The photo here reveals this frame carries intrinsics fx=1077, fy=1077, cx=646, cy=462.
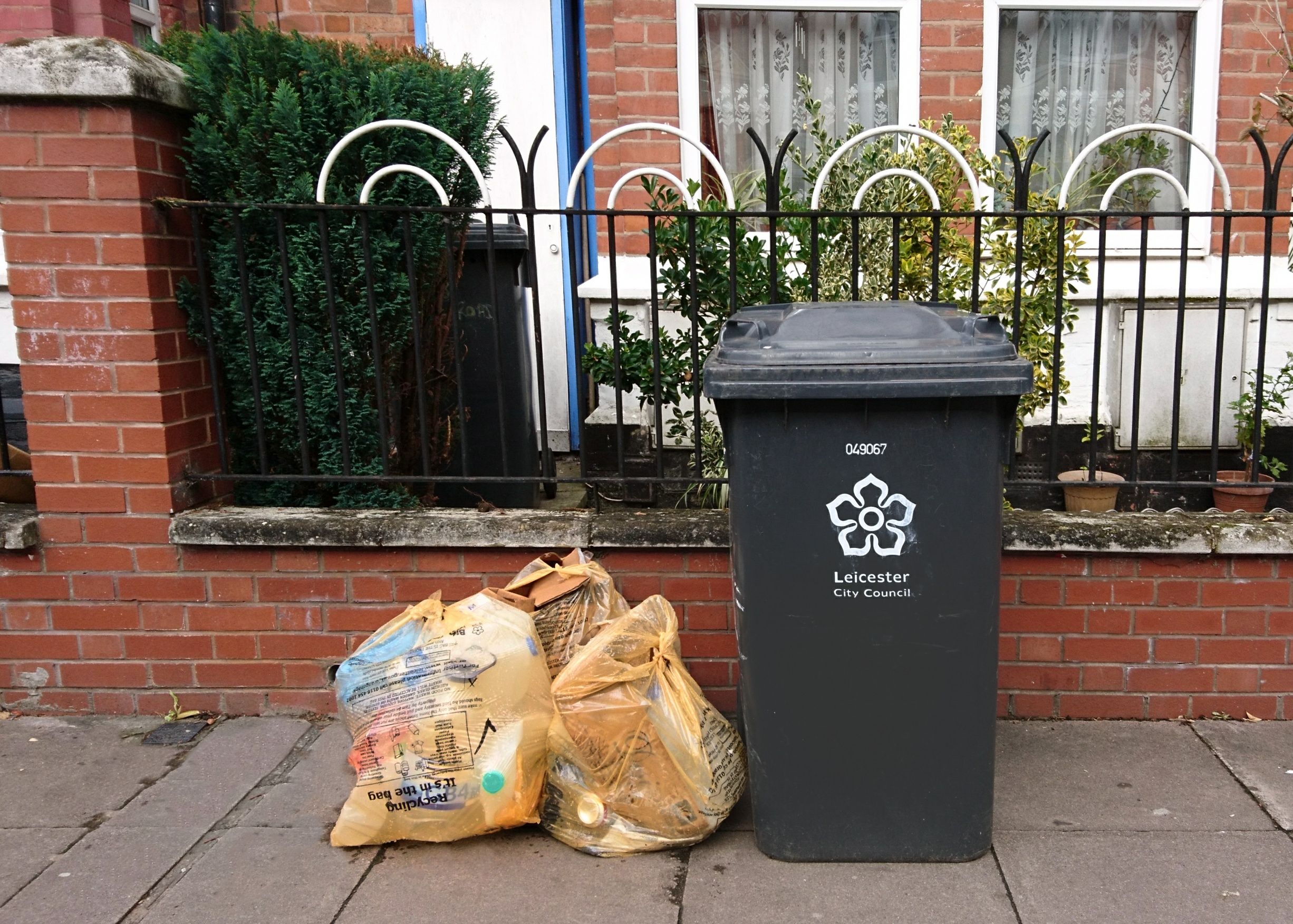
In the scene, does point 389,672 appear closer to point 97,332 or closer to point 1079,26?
point 97,332

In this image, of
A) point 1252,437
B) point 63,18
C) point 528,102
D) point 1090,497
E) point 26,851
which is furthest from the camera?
point 528,102

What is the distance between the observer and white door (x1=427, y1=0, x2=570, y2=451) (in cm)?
551

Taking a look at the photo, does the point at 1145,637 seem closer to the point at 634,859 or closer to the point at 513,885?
the point at 634,859

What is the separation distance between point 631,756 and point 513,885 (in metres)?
0.40

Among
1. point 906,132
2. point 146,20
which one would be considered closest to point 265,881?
point 906,132

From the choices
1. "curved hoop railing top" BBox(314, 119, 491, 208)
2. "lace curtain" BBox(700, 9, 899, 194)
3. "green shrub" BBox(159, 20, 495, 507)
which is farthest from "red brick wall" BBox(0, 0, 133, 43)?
"lace curtain" BBox(700, 9, 899, 194)

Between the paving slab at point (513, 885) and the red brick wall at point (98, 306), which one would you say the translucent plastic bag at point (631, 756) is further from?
the red brick wall at point (98, 306)

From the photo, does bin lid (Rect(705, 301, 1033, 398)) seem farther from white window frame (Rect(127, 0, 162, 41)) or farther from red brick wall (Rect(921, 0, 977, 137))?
white window frame (Rect(127, 0, 162, 41))

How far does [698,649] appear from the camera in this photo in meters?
3.27

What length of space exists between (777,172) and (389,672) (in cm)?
179

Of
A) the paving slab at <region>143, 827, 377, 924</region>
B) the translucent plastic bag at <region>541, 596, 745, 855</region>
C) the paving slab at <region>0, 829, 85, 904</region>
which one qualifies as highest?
the translucent plastic bag at <region>541, 596, 745, 855</region>

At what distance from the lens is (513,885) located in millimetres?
2521

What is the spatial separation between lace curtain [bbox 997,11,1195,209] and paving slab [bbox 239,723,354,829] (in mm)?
4138

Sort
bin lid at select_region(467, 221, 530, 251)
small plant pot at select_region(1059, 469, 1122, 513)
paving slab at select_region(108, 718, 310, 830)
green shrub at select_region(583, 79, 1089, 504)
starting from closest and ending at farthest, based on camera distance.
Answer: paving slab at select_region(108, 718, 310, 830) → green shrub at select_region(583, 79, 1089, 504) → bin lid at select_region(467, 221, 530, 251) → small plant pot at select_region(1059, 469, 1122, 513)
